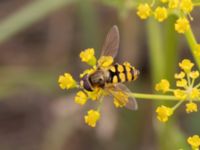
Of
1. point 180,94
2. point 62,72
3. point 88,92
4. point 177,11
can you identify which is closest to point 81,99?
point 88,92

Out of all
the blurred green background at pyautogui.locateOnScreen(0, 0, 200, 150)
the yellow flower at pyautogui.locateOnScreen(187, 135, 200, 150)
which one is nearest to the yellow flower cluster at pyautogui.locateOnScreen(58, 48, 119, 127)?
the yellow flower at pyautogui.locateOnScreen(187, 135, 200, 150)

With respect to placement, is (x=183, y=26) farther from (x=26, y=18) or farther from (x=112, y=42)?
(x=26, y=18)

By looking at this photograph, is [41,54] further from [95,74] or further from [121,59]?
[95,74]

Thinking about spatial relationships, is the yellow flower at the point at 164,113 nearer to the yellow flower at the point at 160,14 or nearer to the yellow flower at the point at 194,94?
the yellow flower at the point at 194,94

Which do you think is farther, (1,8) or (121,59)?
(1,8)

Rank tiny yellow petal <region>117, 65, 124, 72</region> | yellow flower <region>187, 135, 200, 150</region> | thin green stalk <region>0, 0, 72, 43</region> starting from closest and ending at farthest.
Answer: yellow flower <region>187, 135, 200, 150</region>, tiny yellow petal <region>117, 65, 124, 72</region>, thin green stalk <region>0, 0, 72, 43</region>

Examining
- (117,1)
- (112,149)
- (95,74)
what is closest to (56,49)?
(112,149)

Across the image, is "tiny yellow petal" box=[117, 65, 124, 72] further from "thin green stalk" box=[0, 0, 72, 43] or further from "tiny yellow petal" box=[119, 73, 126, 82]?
"thin green stalk" box=[0, 0, 72, 43]
